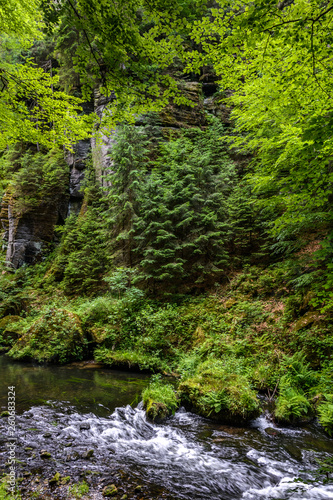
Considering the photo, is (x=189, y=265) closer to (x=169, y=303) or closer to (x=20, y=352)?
(x=169, y=303)

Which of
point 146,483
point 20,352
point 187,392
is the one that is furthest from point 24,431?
point 20,352

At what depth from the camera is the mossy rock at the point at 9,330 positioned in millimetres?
13038

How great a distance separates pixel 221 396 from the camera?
220 inches

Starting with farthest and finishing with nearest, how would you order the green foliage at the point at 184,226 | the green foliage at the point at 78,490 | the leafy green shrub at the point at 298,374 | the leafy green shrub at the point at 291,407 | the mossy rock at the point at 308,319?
the green foliage at the point at 184,226 → the mossy rock at the point at 308,319 → the leafy green shrub at the point at 298,374 → the leafy green shrub at the point at 291,407 → the green foliage at the point at 78,490

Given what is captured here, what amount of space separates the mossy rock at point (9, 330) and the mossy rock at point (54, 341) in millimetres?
2446

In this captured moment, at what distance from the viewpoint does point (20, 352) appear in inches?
418

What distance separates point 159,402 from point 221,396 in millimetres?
1443

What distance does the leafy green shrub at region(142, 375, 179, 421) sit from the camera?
556cm

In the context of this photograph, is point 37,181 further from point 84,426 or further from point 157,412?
point 157,412

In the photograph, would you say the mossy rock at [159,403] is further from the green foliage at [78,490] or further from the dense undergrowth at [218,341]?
the green foliage at [78,490]

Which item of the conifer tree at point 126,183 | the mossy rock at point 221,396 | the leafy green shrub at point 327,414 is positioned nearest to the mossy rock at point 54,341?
the conifer tree at point 126,183

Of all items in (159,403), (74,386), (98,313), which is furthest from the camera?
(98,313)

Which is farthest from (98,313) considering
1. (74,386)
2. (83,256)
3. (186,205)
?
(186,205)

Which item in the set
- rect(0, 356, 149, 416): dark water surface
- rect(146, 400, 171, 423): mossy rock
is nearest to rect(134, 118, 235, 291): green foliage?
rect(0, 356, 149, 416): dark water surface
